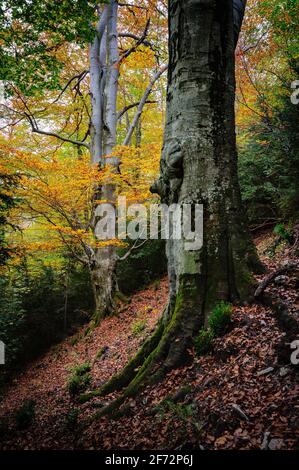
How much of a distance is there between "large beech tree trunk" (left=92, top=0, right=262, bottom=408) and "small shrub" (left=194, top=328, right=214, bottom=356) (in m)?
0.13

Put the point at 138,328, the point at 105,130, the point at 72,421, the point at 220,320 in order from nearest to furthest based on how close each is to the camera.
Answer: the point at 220,320 → the point at 72,421 → the point at 138,328 → the point at 105,130

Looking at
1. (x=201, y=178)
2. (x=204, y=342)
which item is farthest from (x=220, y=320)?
(x=201, y=178)

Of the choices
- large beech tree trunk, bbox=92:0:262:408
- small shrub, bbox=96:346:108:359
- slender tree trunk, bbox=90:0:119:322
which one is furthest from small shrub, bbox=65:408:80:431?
slender tree trunk, bbox=90:0:119:322

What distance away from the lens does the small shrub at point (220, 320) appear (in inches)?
133

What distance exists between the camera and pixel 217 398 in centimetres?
273

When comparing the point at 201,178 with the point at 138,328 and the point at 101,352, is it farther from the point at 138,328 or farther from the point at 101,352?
the point at 101,352

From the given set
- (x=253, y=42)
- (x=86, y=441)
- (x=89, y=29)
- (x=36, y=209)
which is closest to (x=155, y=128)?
(x=253, y=42)

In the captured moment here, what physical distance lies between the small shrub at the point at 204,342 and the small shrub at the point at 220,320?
2.7 inches

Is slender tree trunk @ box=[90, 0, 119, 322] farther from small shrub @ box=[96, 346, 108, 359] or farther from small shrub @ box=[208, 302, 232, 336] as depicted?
small shrub @ box=[208, 302, 232, 336]

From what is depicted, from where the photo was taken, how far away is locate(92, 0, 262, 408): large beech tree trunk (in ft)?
12.0

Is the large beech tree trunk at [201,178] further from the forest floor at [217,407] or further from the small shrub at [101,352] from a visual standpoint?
the small shrub at [101,352]

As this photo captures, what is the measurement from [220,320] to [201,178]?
1.77m

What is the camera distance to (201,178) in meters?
3.82
